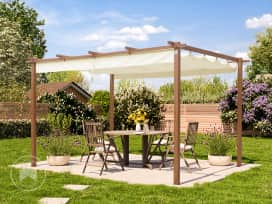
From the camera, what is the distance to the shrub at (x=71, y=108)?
18.9 meters

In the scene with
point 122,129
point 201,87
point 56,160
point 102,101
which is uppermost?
point 201,87

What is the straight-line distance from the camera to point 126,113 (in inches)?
765

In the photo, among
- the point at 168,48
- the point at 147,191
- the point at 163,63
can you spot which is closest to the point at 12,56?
the point at 163,63

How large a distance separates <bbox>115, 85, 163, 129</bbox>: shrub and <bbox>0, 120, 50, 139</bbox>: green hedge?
10.8 feet

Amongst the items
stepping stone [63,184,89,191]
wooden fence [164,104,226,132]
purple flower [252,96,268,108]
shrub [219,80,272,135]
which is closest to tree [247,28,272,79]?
wooden fence [164,104,226,132]

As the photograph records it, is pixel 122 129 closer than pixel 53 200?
No

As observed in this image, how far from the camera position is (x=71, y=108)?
748 inches

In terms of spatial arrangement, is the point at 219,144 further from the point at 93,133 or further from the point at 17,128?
the point at 17,128

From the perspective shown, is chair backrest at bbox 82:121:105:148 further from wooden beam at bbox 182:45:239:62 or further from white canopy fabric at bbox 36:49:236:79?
wooden beam at bbox 182:45:239:62

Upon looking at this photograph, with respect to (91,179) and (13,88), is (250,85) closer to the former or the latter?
(13,88)

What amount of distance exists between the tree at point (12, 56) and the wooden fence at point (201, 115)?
10.3 m

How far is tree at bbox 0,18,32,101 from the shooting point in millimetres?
26781

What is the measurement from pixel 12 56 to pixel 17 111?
9717 millimetres

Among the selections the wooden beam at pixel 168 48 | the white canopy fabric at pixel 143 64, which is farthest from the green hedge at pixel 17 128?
the wooden beam at pixel 168 48
